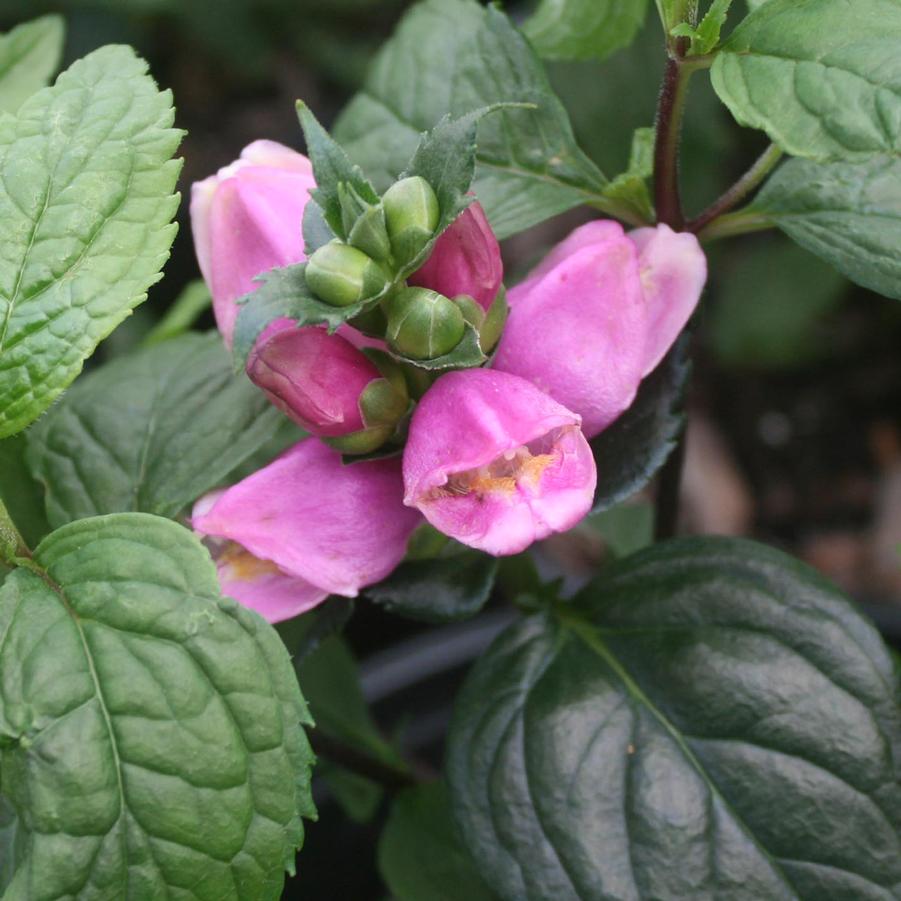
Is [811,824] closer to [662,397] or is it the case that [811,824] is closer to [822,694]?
[822,694]

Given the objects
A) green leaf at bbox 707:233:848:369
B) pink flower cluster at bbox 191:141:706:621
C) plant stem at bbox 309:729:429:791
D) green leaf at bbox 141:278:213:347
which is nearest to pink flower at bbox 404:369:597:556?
pink flower cluster at bbox 191:141:706:621

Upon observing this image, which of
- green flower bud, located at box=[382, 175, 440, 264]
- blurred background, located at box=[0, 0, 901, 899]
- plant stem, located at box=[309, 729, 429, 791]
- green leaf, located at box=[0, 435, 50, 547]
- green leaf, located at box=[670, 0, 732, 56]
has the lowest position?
blurred background, located at box=[0, 0, 901, 899]

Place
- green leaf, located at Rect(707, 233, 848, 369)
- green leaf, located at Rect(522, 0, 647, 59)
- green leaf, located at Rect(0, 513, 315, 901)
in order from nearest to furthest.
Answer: green leaf, located at Rect(0, 513, 315, 901) → green leaf, located at Rect(522, 0, 647, 59) → green leaf, located at Rect(707, 233, 848, 369)

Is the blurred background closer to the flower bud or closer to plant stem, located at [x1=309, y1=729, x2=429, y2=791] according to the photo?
plant stem, located at [x1=309, y1=729, x2=429, y2=791]

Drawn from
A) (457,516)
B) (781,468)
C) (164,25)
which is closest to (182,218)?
(164,25)

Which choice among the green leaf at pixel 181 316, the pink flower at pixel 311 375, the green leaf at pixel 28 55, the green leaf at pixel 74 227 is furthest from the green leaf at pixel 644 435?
the green leaf at pixel 28 55

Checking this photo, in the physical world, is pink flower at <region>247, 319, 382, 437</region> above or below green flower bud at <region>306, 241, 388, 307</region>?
below

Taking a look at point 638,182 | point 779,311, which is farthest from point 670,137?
point 779,311
